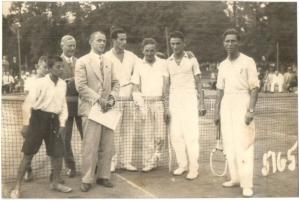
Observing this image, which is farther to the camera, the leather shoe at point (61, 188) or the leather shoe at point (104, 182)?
the leather shoe at point (104, 182)

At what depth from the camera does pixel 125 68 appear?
3949 millimetres

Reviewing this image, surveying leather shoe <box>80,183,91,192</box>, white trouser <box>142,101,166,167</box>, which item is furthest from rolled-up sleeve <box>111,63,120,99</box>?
leather shoe <box>80,183,91,192</box>

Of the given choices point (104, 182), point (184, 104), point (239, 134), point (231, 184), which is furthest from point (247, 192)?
point (104, 182)

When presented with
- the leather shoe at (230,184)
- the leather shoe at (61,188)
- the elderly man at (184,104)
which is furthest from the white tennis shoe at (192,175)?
the leather shoe at (61,188)

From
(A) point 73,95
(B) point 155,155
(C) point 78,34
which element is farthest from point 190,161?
(C) point 78,34

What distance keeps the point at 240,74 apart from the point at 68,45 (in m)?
1.35

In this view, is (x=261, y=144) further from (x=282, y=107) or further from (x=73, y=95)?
(x=73, y=95)

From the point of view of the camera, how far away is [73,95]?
3.73 m

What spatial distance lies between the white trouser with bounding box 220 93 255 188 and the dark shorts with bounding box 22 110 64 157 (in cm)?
126

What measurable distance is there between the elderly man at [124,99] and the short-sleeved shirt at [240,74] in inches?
33.2

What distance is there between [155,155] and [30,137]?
47.1 inches

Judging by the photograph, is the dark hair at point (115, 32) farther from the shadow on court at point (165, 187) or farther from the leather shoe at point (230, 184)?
the leather shoe at point (230, 184)

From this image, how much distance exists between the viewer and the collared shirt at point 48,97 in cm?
335

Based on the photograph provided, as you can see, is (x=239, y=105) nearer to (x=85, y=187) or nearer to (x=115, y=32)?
(x=115, y=32)
